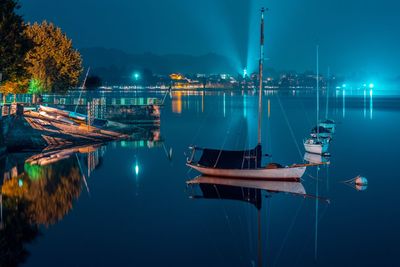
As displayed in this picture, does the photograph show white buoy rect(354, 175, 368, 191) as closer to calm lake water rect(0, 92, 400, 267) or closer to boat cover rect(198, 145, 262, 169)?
calm lake water rect(0, 92, 400, 267)

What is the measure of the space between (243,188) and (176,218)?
7.84m

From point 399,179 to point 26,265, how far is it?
28.6 m

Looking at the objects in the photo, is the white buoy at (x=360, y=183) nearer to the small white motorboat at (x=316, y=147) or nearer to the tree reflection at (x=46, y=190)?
the small white motorboat at (x=316, y=147)

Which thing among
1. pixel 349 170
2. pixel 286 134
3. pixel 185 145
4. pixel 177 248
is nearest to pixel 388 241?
pixel 177 248

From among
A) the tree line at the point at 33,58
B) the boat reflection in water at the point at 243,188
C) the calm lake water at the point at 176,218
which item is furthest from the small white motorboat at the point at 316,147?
the tree line at the point at 33,58

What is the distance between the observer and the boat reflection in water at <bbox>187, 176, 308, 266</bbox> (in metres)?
36.6

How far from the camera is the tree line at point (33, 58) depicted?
54719mm

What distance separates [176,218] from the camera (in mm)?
31797

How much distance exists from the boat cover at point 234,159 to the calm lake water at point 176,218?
94.8 inches

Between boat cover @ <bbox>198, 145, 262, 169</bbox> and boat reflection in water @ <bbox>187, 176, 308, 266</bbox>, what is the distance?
0.89m

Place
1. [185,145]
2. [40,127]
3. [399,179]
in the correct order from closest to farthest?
1. [399,179]
2. [40,127]
3. [185,145]

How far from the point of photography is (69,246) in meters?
26.2

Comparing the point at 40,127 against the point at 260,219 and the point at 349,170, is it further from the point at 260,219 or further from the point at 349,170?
the point at 260,219

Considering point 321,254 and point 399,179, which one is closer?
point 321,254
